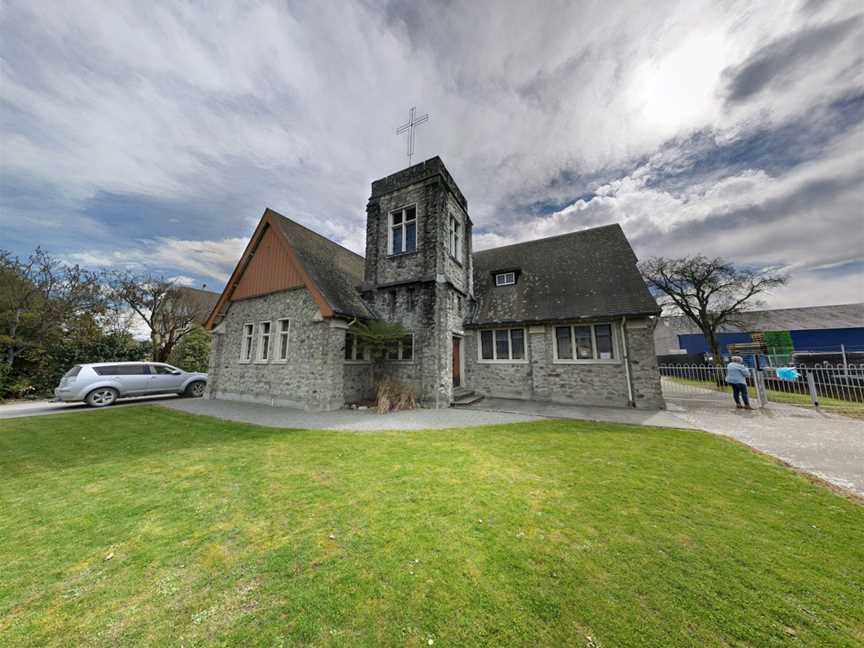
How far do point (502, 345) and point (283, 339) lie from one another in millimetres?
9578

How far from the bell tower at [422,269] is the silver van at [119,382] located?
10.3 meters

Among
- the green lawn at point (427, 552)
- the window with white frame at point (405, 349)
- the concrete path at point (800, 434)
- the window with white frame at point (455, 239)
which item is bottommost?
the concrete path at point (800, 434)

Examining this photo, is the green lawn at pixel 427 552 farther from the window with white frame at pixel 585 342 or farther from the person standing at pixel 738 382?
the person standing at pixel 738 382

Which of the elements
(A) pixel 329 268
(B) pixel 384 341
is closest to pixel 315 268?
(A) pixel 329 268

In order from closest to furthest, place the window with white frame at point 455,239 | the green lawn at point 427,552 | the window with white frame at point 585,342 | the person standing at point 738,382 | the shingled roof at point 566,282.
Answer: the green lawn at point 427,552
the person standing at point 738,382
the window with white frame at point 585,342
the shingled roof at point 566,282
the window with white frame at point 455,239

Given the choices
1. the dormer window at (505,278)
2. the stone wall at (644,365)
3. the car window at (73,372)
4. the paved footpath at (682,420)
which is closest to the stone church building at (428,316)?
the stone wall at (644,365)

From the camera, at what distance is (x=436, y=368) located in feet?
37.6

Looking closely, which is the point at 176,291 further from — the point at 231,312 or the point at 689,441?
the point at 689,441

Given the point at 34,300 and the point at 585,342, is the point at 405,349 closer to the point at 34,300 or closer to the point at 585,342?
the point at 585,342

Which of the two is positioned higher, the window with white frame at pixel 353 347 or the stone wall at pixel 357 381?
the window with white frame at pixel 353 347

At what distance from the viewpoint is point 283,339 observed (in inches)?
497

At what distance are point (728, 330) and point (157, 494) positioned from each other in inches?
2033

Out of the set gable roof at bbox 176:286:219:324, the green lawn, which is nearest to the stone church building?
the green lawn

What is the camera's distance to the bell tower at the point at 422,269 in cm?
1188
